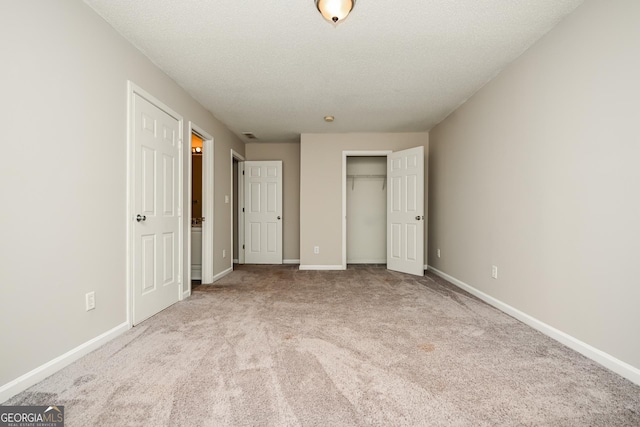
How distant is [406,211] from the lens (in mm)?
4848

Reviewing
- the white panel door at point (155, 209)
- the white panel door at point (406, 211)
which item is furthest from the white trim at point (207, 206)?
the white panel door at point (406, 211)

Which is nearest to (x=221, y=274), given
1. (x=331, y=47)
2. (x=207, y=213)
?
(x=207, y=213)

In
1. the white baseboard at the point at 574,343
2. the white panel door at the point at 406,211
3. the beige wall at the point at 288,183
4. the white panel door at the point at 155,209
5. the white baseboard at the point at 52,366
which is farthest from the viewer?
the beige wall at the point at 288,183

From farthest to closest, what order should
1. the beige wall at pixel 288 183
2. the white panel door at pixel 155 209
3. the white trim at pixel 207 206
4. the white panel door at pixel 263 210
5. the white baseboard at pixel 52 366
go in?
the beige wall at pixel 288 183 < the white panel door at pixel 263 210 < the white trim at pixel 207 206 < the white panel door at pixel 155 209 < the white baseboard at pixel 52 366

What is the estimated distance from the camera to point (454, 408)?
1418 mm

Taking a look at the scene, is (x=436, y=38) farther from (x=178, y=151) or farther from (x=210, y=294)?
(x=210, y=294)

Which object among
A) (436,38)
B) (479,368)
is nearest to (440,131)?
(436,38)

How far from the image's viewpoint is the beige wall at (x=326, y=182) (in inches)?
208

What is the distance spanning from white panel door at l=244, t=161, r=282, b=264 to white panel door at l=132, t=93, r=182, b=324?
263cm

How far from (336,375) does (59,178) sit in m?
2.06

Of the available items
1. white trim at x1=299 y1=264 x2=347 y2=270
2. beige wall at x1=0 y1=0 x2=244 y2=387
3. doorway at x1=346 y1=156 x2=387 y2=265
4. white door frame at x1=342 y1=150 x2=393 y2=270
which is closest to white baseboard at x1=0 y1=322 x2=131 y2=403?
beige wall at x1=0 y1=0 x2=244 y2=387

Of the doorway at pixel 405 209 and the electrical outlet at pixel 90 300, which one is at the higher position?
the doorway at pixel 405 209

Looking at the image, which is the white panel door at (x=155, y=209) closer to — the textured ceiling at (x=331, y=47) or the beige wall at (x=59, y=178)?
the beige wall at (x=59, y=178)

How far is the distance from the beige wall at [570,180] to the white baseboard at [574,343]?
37 millimetres
